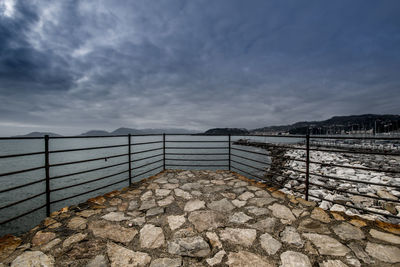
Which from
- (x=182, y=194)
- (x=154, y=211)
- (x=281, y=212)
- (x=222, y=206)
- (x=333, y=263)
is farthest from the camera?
(x=182, y=194)

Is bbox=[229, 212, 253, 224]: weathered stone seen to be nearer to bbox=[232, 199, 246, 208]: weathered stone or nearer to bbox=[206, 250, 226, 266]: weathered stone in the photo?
bbox=[232, 199, 246, 208]: weathered stone

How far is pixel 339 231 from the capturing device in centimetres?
209

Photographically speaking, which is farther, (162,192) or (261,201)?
(162,192)

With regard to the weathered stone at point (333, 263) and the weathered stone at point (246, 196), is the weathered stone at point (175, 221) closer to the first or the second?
the weathered stone at point (246, 196)

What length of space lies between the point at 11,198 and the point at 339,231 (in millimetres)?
14075

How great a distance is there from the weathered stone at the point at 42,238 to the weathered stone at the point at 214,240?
6.35ft

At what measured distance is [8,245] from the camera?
6.25ft

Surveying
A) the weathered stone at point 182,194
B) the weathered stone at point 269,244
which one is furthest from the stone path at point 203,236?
the weathered stone at point 182,194

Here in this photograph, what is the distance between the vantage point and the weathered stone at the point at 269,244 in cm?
183

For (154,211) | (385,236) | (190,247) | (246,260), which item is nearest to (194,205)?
(154,211)

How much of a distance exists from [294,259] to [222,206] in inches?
50.1

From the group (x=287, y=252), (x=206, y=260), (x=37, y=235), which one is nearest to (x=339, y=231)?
(x=287, y=252)

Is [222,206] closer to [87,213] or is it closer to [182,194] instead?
[182,194]

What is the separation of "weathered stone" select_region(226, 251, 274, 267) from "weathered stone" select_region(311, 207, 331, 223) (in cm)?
123
